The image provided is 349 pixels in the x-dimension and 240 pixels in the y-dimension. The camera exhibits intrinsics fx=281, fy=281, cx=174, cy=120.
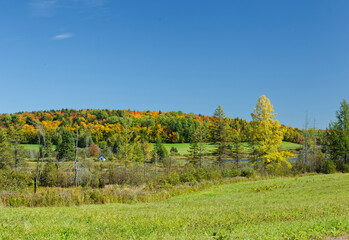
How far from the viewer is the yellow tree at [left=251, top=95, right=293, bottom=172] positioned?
44506 millimetres

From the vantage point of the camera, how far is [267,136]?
45094 mm

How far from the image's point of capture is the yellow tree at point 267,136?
146ft

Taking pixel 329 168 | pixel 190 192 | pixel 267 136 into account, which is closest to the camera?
pixel 190 192

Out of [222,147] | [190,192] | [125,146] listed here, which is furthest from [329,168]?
[125,146]

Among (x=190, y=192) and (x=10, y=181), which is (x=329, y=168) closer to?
(x=190, y=192)

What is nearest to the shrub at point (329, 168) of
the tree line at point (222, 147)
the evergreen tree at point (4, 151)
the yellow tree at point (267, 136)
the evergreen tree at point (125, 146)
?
the tree line at point (222, 147)

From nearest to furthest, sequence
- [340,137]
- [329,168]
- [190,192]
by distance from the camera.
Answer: [190,192] → [329,168] → [340,137]

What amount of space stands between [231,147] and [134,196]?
4033 cm

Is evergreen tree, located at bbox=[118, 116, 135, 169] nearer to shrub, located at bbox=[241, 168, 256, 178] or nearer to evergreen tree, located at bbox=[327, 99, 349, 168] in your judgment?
shrub, located at bbox=[241, 168, 256, 178]

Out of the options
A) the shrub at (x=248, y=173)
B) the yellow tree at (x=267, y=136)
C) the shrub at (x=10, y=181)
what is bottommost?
the shrub at (x=10, y=181)

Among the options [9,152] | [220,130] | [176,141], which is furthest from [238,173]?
[176,141]

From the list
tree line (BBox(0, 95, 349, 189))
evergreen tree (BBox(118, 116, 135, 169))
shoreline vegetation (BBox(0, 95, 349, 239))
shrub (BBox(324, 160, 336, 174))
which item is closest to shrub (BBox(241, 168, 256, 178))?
shoreline vegetation (BBox(0, 95, 349, 239))

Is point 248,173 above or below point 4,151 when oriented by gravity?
below

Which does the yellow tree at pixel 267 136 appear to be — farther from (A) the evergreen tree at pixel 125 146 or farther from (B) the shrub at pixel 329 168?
(A) the evergreen tree at pixel 125 146
